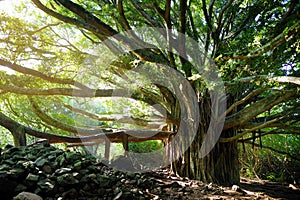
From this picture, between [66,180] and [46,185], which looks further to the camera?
[66,180]

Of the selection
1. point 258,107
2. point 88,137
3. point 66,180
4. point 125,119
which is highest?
point 258,107

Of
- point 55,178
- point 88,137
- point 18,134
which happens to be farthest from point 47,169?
point 88,137

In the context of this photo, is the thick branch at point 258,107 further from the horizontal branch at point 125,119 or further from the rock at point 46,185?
the rock at point 46,185

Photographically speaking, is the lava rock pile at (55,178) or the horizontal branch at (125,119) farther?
the horizontal branch at (125,119)

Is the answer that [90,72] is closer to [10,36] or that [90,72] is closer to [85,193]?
[10,36]

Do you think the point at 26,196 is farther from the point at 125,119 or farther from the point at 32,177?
the point at 125,119

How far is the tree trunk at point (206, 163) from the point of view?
14.1 feet

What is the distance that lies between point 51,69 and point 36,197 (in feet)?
9.00

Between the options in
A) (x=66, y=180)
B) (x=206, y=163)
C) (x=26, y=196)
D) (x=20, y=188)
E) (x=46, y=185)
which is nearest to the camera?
(x=26, y=196)

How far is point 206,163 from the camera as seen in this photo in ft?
14.3

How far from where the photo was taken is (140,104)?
276 inches

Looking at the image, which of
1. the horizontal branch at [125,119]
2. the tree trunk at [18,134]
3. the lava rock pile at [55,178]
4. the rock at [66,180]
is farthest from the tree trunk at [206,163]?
the tree trunk at [18,134]

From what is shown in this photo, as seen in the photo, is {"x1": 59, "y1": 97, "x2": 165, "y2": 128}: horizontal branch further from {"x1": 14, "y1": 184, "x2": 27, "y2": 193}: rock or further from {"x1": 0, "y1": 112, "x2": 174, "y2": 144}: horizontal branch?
{"x1": 14, "y1": 184, "x2": 27, "y2": 193}: rock

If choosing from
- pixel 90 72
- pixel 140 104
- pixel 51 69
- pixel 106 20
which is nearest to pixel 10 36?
pixel 51 69
